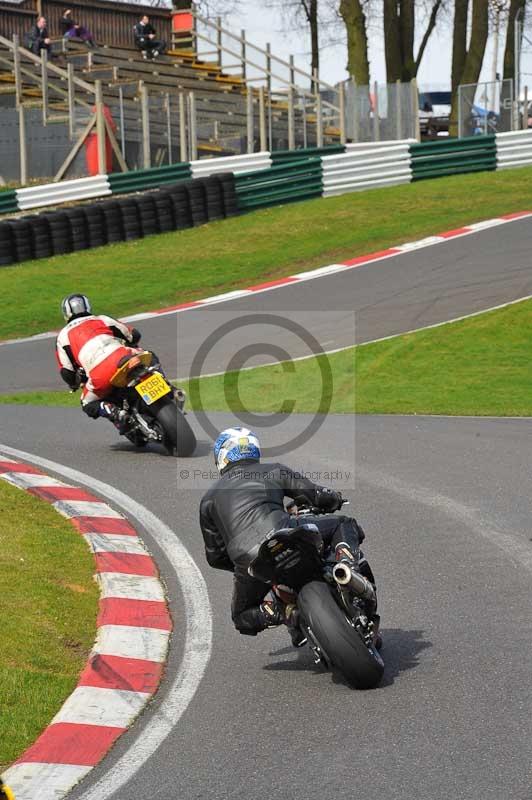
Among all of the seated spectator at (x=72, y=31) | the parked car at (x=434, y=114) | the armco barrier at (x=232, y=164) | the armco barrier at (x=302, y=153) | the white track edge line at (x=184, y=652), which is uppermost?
the seated spectator at (x=72, y=31)

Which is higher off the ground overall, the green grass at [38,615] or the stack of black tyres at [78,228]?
the stack of black tyres at [78,228]

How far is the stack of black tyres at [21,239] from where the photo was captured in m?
24.5

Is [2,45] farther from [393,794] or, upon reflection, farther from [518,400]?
[393,794]

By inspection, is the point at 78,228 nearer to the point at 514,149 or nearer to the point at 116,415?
the point at 514,149

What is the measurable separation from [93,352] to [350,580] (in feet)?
21.7

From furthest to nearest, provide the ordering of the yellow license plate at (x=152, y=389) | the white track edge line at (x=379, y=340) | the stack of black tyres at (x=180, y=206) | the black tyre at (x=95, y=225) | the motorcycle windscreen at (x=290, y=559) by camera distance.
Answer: the stack of black tyres at (x=180, y=206) < the black tyre at (x=95, y=225) < the white track edge line at (x=379, y=340) < the yellow license plate at (x=152, y=389) < the motorcycle windscreen at (x=290, y=559)

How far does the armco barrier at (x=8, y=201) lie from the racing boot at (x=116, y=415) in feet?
48.6

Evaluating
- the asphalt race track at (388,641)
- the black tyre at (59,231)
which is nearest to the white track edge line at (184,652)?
Result: the asphalt race track at (388,641)

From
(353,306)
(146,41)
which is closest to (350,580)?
(353,306)

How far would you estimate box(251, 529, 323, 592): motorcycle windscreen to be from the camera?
6.12 m

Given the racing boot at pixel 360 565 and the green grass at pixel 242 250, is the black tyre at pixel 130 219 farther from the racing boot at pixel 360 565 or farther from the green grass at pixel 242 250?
the racing boot at pixel 360 565

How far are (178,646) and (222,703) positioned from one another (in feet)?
3.06

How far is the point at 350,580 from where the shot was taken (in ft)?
19.7

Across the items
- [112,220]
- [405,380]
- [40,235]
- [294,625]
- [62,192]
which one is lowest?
[405,380]
